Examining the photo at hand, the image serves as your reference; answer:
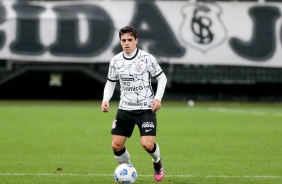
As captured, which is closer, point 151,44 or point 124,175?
point 124,175

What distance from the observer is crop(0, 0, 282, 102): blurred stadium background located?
1598 inches

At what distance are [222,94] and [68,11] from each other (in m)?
9.24

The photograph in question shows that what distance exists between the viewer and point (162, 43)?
41344mm

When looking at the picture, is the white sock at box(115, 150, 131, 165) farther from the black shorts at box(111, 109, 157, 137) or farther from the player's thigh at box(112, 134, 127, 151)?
the black shorts at box(111, 109, 157, 137)

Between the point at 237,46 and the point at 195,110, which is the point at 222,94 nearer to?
the point at 237,46

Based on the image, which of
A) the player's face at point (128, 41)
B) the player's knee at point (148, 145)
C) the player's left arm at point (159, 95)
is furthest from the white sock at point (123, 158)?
the player's face at point (128, 41)

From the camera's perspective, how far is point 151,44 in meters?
41.1

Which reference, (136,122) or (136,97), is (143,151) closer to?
(136,122)

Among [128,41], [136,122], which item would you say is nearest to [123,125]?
[136,122]

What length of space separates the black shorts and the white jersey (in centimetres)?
9

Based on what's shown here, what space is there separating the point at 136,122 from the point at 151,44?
95.3 feet

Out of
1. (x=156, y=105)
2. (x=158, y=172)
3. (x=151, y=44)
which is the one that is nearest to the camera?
(x=156, y=105)

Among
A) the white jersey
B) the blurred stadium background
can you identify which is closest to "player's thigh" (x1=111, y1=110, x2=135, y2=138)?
the white jersey

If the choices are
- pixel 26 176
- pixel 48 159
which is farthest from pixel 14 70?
pixel 26 176
